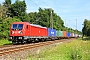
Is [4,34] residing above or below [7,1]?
Result: below

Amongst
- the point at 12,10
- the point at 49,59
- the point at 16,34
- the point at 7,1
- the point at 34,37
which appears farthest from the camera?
the point at 7,1

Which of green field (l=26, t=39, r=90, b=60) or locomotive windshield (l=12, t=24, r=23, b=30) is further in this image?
locomotive windshield (l=12, t=24, r=23, b=30)

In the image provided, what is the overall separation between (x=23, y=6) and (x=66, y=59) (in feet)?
251

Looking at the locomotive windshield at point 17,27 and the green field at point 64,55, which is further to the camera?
the locomotive windshield at point 17,27

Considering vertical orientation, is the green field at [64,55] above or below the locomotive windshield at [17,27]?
below

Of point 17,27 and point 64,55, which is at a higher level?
point 17,27

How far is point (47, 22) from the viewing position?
100625mm

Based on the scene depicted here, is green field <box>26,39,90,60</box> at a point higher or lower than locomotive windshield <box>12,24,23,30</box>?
lower

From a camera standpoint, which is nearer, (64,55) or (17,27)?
(64,55)

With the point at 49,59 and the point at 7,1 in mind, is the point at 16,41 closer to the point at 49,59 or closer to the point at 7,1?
the point at 49,59

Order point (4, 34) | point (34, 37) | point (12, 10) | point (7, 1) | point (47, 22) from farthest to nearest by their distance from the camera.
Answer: point (47, 22) < point (7, 1) < point (12, 10) < point (4, 34) < point (34, 37)

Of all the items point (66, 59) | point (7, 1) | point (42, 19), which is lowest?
point (66, 59)

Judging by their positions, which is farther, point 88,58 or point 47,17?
point 47,17

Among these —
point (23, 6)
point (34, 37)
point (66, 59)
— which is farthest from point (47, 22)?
point (66, 59)
